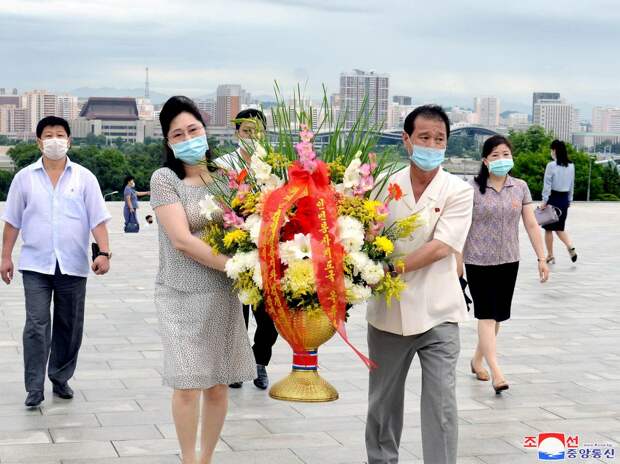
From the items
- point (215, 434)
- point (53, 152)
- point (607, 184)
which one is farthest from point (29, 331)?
point (607, 184)

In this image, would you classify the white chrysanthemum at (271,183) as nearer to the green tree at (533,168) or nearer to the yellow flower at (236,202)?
the yellow flower at (236,202)

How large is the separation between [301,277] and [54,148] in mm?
2940

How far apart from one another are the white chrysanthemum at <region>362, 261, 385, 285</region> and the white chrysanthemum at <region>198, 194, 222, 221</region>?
0.77m

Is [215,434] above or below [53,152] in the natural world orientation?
below

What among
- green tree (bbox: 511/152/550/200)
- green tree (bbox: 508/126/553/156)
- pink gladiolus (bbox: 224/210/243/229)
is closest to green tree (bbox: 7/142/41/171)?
green tree (bbox: 511/152/550/200)

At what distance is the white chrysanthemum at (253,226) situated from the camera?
173 inches

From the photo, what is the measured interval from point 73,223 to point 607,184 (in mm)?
85262

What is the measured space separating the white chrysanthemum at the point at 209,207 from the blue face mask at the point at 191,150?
0.80 ft

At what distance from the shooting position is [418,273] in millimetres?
4820

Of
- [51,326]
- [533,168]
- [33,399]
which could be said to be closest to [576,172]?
[533,168]

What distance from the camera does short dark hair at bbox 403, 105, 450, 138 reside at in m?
4.89

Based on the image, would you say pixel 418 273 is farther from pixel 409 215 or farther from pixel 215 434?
pixel 215 434

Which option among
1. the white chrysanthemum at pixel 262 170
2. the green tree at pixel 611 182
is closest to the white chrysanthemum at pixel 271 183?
the white chrysanthemum at pixel 262 170

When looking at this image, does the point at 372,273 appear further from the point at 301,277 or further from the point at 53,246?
the point at 53,246
